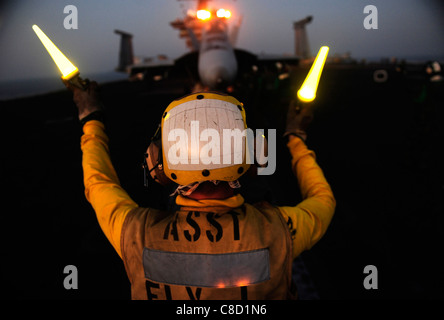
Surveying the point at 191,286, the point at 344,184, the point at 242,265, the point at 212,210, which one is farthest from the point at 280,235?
the point at 344,184

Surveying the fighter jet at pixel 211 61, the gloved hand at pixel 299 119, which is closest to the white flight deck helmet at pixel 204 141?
the gloved hand at pixel 299 119

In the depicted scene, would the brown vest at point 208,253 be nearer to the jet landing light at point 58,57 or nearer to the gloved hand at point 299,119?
the gloved hand at point 299,119

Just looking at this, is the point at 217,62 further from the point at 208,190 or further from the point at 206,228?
the point at 206,228

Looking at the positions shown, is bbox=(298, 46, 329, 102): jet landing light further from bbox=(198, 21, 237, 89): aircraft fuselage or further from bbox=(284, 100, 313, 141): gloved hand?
bbox=(198, 21, 237, 89): aircraft fuselage

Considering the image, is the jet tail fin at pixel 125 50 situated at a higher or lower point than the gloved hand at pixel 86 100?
higher

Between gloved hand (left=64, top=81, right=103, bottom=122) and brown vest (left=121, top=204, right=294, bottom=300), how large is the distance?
2.90 ft

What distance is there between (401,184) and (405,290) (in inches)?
125

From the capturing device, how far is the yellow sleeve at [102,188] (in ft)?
4.07

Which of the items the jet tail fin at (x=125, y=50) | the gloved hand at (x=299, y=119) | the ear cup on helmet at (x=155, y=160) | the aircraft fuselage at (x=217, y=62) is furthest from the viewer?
the jet tail fin at (x=125, y=50)

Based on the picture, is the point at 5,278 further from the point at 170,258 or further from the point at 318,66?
the point at 318,66

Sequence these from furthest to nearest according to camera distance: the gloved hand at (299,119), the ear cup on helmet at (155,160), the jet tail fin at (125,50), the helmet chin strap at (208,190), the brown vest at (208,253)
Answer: the jet tail fin at (125,50)
the gloved hand at (299,119)
the ear cup on helmet at (155,160)
the helmet chin strap at (208,190)
the brown vest at (208,253)

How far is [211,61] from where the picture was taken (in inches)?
422

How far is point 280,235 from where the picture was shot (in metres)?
1.14

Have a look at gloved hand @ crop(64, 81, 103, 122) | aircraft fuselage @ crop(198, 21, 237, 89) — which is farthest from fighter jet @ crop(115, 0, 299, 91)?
gloved hand @ crop(64, 81, 103, 122)
